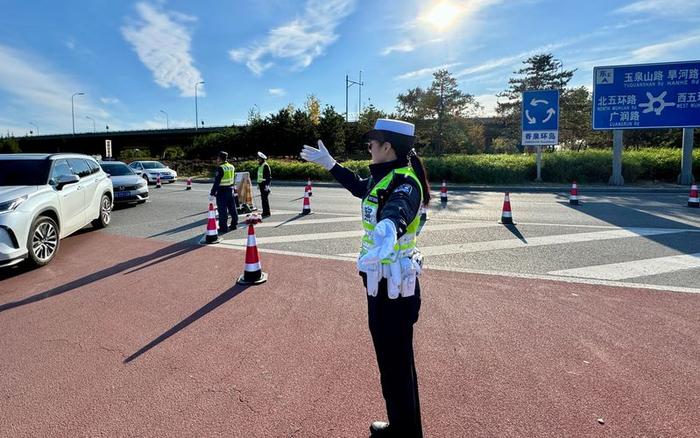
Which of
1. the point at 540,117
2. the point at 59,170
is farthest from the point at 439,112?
the point at 59,170

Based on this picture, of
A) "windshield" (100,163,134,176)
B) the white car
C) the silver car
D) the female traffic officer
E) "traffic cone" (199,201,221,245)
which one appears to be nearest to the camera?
the female traffic officer

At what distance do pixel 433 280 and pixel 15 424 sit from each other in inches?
174

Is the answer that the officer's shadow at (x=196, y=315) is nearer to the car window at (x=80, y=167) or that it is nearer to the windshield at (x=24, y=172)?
the windshield at (x=24, y=172)

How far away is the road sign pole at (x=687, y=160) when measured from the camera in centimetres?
1836

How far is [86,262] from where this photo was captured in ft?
22.4

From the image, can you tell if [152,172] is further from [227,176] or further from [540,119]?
[540,119]

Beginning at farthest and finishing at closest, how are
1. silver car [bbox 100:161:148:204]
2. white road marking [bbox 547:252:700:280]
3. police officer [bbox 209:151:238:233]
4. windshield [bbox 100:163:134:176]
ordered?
windshield [bbox 100:163:134:176] < silver car [bbox 100:161:148:204] < police officer [bbox 209:151:238:233] < white road marking [bbox 547:252:700:280]

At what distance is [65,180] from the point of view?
24.7ft

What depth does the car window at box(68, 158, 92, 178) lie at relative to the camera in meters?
8.64

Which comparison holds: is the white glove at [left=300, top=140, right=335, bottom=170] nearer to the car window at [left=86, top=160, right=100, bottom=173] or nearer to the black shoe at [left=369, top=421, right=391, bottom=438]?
the black shoe at [left=369, top=421, right=391, bottom=438]

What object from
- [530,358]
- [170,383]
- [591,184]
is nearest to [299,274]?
[170,383]

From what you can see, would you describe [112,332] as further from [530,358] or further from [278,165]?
[278,165]

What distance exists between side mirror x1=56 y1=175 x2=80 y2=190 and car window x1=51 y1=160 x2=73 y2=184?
0.07 meters

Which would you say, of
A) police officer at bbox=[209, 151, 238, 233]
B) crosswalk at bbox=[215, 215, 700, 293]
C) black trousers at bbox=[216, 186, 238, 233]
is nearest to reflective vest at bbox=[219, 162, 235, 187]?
police officer at bbox=[209, 151, 238, 233]
